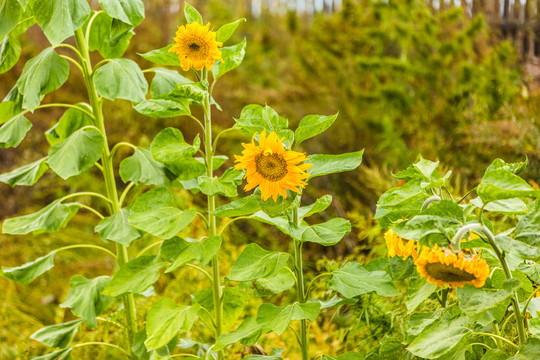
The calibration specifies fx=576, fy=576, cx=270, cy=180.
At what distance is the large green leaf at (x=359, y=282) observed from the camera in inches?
41.4

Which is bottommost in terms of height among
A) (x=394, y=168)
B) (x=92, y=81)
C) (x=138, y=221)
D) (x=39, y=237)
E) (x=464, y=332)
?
(x=39, y=237)

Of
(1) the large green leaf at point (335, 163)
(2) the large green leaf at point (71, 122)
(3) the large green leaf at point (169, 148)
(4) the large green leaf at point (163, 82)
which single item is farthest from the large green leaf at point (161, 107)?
(2) the large green leaf at point (71, 122)

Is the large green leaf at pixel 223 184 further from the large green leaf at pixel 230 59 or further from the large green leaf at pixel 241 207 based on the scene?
the large green leaf at pixel 230 59

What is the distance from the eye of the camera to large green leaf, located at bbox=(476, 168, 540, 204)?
0.85 meters

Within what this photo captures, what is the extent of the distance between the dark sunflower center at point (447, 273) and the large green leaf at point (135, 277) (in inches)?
22.5

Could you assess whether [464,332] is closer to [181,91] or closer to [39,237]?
[181,91]

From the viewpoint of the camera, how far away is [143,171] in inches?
53.0

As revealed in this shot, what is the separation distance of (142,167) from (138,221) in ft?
0.75

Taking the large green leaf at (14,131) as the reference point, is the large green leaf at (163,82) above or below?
above

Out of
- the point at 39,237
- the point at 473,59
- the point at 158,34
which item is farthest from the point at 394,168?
the point at 158,34

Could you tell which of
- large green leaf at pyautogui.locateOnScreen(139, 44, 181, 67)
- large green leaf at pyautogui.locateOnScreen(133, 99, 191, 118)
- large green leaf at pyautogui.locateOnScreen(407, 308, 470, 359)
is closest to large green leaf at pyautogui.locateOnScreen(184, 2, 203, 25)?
large green leaf at pyautogui.locateOnScreen(139, 44, 181, 67)

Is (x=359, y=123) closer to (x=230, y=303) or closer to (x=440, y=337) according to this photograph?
(x=230, y=303)

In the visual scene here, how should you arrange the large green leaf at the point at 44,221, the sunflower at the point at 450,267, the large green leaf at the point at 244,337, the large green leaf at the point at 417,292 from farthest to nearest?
the large green leaf at the point at 44,221 → the large green leaf at the point at 244,337 → the large green leaf at the point at 417,292 → the sunflower at the point at 450,267

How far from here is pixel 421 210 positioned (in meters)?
1.00
